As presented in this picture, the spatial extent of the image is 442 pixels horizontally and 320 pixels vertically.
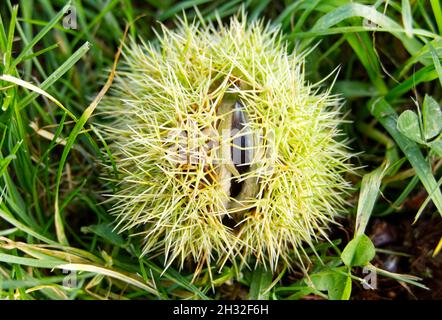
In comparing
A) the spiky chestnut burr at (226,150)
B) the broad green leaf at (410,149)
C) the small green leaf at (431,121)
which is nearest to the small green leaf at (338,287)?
the spiky chestnut burr at (226,150)

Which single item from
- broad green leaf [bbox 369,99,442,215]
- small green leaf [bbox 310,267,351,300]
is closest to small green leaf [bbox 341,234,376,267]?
small green leaf [bbox 310,267,351,300]

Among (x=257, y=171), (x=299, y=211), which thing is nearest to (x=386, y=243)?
(x=299, y=211)

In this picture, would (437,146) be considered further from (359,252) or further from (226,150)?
(226,150)

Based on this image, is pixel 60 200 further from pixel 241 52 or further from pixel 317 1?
pixel 317 1

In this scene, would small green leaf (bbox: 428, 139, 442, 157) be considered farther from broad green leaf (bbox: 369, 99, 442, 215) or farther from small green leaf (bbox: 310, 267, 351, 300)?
small green leaf (bbox: 310, 267, 351, 300)

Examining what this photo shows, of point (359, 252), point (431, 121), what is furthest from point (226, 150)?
point (431, 121)

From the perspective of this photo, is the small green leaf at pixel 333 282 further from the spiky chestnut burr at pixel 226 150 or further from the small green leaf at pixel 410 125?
the small green leaf at pixel 410 125
